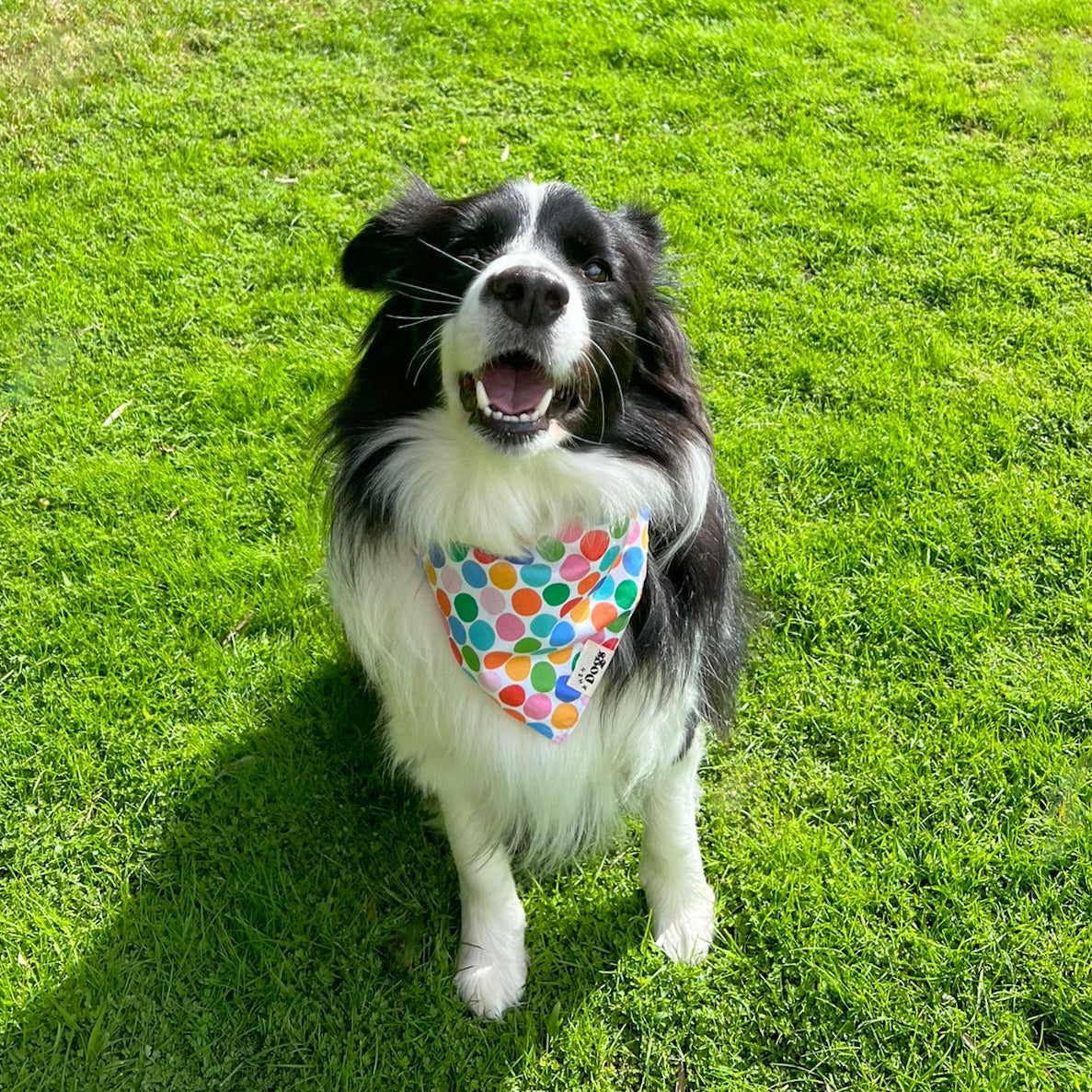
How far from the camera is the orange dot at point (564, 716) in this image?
7.09 ft

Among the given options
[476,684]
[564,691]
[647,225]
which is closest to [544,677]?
[564,691]

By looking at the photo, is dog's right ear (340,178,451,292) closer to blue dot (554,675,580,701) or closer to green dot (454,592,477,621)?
green dot (454,592,477,621)

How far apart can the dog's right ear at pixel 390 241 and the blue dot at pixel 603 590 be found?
81cm

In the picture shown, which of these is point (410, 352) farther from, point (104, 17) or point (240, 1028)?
point (104, 17)

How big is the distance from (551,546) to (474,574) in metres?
0.18

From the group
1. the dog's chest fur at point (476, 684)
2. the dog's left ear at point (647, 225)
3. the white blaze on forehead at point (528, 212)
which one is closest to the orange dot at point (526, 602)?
the dog's chest fur at point (476, 684)

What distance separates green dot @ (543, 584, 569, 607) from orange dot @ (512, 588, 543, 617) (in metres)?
0.02

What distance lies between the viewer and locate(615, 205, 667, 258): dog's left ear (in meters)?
2.28

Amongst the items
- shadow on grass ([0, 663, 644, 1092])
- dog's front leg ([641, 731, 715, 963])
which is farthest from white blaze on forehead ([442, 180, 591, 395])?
shadow on grass ([0, 663, 644, 1092])

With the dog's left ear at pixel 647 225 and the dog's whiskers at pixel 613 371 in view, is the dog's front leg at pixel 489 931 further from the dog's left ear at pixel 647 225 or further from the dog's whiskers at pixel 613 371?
the dog's left ear at pixel 647 225

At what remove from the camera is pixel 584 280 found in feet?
6.72

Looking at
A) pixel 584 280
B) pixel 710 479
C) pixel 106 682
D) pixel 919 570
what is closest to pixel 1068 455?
pixel 919 570

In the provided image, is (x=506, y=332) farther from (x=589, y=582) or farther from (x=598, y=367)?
(x=589, y=582)

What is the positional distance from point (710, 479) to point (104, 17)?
5665mm
